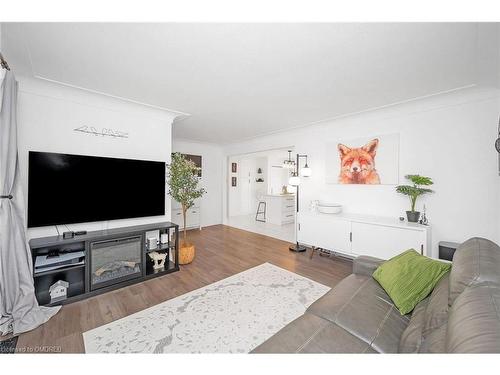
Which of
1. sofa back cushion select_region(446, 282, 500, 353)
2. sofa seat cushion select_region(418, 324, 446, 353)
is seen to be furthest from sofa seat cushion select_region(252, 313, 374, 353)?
sofa back cushion select_region(446, 282, 500, 353)

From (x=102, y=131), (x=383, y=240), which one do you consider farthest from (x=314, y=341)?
(x=102, y=131)

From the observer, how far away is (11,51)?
173 cm

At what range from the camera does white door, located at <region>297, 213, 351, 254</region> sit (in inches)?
125

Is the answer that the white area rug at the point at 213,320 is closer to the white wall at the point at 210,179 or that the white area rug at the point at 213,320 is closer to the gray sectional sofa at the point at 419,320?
the gray sectional sofa at the point at 419,320

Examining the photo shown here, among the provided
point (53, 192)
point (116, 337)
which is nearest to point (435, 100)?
point (116, 337)

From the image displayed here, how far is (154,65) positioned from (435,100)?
134 inches

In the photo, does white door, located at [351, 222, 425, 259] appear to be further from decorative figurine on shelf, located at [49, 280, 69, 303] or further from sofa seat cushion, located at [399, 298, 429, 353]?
decorative figurine on shelf, located at [49, 280, 69, 303]

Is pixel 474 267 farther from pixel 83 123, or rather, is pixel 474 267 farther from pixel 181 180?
pixel 83 123

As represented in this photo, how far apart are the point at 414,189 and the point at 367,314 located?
2.19 metres

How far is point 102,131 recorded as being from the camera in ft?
8.95

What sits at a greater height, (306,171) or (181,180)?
(306,171)

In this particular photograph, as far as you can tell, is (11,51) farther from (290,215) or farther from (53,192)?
(290,215)

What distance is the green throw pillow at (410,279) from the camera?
1416 mm

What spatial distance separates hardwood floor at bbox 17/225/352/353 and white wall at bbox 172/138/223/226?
4.16 ft
